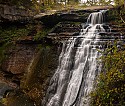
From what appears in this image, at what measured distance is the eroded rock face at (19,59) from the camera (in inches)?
501

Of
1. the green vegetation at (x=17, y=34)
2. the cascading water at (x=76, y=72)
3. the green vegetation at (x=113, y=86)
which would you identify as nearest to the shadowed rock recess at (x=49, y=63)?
the cascading water at (x=76, y=72)

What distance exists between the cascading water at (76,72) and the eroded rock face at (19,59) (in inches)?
73.1

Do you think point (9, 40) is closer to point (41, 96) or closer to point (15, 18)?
point (15, 18)

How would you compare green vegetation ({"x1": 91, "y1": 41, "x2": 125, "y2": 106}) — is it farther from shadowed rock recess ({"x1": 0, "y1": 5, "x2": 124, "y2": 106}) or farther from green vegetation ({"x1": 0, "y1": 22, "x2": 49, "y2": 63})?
green vegetation ({"x1": 0, "y1": 22, "x2": 49, "y2": 63})

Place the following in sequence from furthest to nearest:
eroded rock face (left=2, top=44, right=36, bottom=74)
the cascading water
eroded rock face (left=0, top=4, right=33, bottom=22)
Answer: eroded rock face (left=0, top=4, right=33, bottom=22) → eroded rock face (left=2, top=44, right=36, bottom=74) → the cascading water

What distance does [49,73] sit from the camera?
1182 cm

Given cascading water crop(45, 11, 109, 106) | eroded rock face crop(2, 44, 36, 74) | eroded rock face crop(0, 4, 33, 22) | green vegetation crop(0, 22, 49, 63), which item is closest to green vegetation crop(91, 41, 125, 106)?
cascading water crop(45, 11, 109, 106)

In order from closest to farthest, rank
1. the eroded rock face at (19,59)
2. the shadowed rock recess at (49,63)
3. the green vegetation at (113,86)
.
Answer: the green vegetation at (113,86)
the shadowed rock recess at (49,63)
the eroded rock face at (19,59)

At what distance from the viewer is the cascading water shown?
10188 millimetres

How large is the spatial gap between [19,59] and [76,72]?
3524mm

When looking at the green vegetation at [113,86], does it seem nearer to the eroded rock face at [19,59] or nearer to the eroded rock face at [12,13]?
the eroded rock face at [19,59]

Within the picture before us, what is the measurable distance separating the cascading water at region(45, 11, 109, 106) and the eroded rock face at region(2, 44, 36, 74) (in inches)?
73.1

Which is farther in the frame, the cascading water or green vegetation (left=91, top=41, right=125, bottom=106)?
the cascading water

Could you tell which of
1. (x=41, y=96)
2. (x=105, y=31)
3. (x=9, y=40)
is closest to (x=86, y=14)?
(x=105, y=31)
